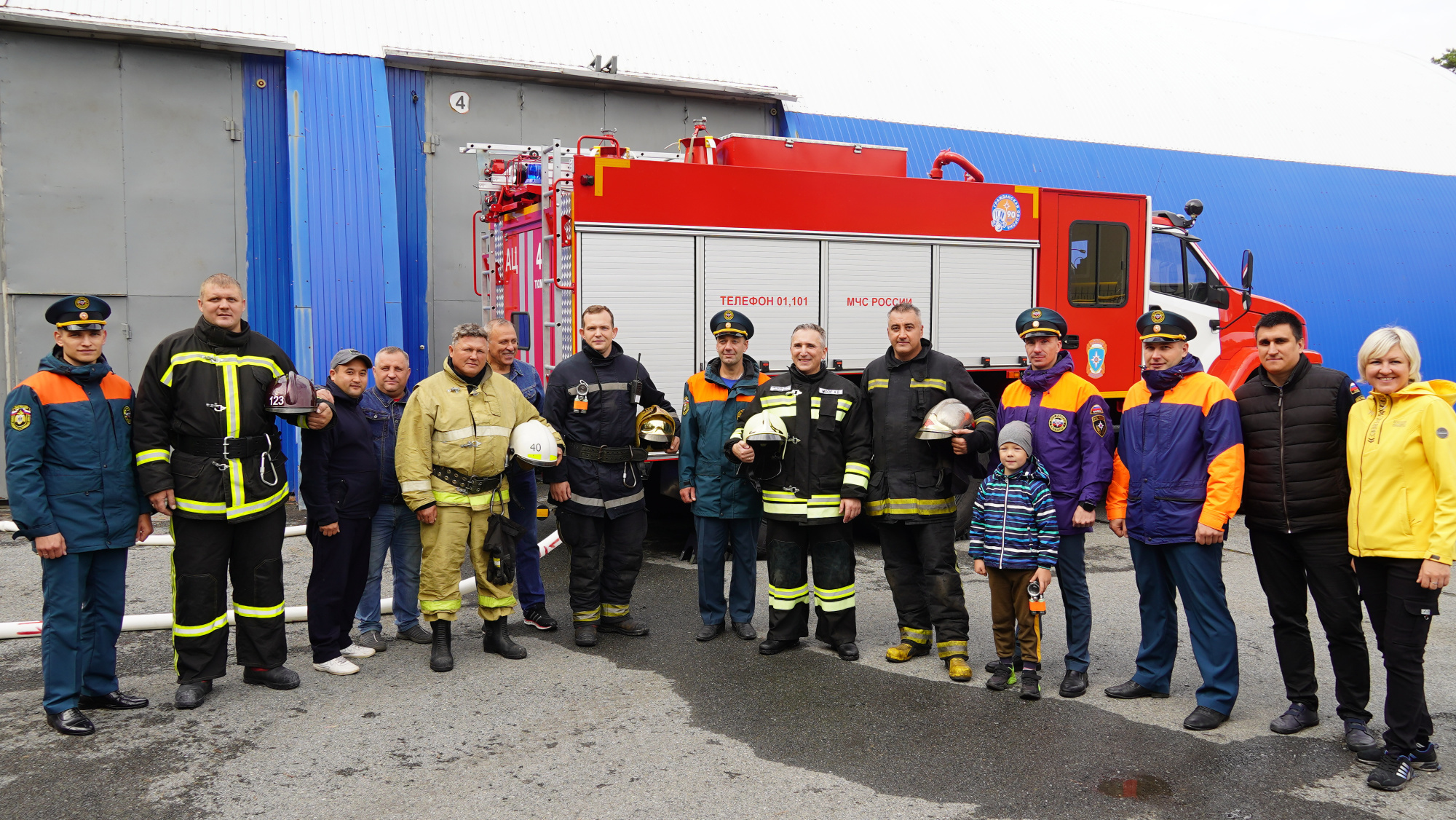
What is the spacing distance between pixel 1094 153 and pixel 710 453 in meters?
13.2

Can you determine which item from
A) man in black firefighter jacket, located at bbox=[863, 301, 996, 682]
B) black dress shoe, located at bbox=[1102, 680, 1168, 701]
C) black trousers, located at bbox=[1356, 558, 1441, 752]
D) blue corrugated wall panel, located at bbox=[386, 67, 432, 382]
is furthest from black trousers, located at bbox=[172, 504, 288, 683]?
blue corrugated wall panel, located at bbox=[386, 67, 432, 382]

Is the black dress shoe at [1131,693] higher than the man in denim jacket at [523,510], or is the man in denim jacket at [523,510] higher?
the man in denim jacket at [523,510]

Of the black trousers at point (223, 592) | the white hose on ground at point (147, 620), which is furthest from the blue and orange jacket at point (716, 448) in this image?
the black trousers at point (223, 592)

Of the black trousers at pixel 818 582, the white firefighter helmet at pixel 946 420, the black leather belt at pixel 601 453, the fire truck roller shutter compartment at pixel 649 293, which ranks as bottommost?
the black trousers at pixel 818 582

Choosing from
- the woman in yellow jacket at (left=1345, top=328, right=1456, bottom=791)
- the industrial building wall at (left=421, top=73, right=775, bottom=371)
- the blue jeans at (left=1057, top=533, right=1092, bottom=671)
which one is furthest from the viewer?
the industrial building wall at (left=421, top=73, right=775, bottom=371)

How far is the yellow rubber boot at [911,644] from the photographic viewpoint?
18.4ft

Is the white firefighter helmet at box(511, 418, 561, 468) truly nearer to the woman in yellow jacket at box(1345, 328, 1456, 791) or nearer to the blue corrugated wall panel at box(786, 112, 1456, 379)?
the woman in yellow jacket at box(1345, 328, 1456, 791)

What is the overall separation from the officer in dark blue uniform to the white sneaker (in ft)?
2.78

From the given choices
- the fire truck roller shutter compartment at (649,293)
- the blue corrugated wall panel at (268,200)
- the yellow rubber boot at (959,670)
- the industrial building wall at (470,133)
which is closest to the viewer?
the yellow rubber boot at (959,670)

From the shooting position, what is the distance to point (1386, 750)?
161 inches

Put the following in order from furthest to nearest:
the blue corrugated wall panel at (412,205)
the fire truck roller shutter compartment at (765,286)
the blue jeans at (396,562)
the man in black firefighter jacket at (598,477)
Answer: the blue corrugated wall panel at (412,205)
the fire truck roller shutter compartment at (765,286)
the man in black firefighter jacket at (598,477)
the blue jeans at (396,562)

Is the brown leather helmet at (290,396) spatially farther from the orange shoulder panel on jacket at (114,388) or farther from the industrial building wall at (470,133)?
the industrial building wall at (470,133)

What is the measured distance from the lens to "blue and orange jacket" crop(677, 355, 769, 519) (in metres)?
6.01

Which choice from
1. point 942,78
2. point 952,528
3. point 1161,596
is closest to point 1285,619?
point 1161,596
